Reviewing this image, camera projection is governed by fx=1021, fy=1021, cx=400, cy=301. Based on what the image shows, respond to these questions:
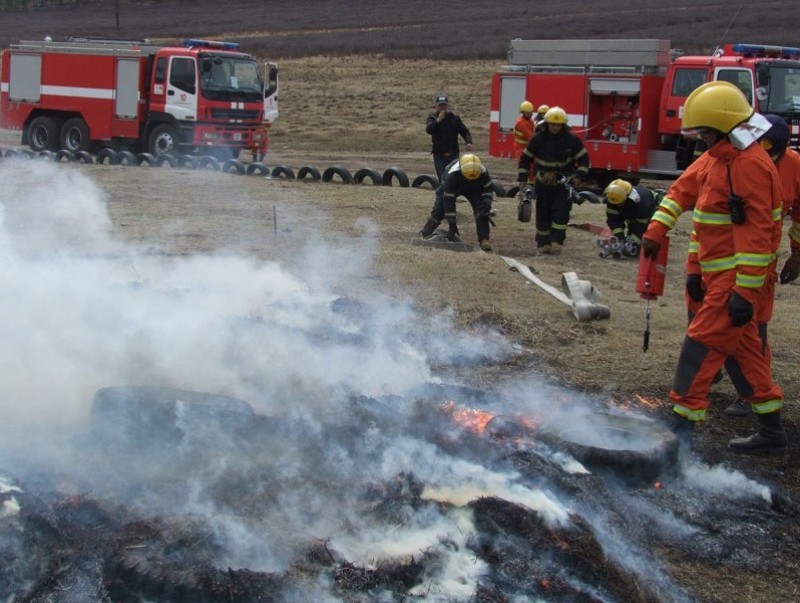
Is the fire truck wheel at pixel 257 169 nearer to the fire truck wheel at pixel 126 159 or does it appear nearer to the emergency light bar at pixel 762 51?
the fire truck wheel at pixel 126 159

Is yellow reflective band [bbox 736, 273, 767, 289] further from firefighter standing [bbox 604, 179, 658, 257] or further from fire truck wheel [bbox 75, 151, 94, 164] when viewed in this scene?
fire truck wheel [bbox 75, 151, 94, 164]

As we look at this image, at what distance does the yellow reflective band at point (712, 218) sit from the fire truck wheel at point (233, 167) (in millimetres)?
13865

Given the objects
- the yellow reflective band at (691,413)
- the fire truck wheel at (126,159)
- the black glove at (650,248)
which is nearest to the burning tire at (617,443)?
the yellow reflective band at (691,413)

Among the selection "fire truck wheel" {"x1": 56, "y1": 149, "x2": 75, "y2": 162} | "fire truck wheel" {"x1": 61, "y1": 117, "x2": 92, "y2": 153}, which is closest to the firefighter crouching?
"fire truck wheel" {"x1": 56, "y1": 149, "x2": 75, "y2": 162}

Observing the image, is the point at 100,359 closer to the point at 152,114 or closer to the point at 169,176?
the point at 169,176

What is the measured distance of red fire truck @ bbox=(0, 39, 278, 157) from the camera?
20.7m

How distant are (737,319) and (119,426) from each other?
293 cm

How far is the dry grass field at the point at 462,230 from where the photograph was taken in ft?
20.1

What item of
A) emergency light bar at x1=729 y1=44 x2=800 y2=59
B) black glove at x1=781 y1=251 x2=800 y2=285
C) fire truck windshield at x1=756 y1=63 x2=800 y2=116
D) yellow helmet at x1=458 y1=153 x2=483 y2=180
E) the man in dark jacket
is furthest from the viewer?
emergency light bar at x1=729 y1=44 x2=800 y2=59

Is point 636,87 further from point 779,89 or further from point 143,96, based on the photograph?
point 143,96

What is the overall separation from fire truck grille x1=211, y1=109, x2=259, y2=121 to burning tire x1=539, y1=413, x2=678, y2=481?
16.4m

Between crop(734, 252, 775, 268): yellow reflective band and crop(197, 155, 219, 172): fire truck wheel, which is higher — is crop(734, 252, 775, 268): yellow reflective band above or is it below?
below

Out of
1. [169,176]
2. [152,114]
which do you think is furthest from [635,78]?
[152,114]

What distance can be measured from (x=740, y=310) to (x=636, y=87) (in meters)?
13.8
